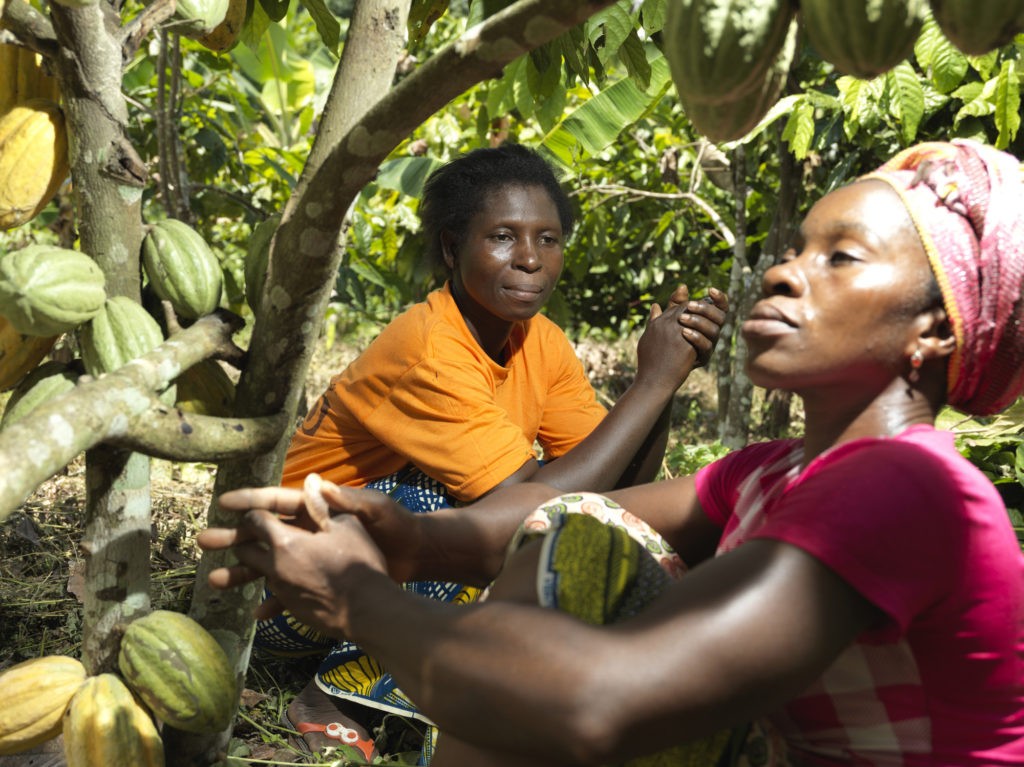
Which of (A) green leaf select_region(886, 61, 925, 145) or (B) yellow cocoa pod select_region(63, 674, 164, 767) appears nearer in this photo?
(B) yellow cocoa pod select_region(63, 674, 164, 767)

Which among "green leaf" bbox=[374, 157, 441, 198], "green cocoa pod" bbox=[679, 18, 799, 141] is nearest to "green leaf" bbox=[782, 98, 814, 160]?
"green leaf" bbox=[374, 157, 441, 198]

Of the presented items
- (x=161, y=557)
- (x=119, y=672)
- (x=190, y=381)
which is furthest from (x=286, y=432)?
(x=161, y=557)

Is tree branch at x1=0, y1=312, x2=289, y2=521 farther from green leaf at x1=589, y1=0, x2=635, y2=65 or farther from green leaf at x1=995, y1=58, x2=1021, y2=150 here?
green leaf at x1=995, y1=58, x2=1021, y2=150

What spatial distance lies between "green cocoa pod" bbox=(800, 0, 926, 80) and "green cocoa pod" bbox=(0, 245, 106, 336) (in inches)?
38.0

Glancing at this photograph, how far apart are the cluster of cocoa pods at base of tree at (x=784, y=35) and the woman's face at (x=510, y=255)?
57.7 inches

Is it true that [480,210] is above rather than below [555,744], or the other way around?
above

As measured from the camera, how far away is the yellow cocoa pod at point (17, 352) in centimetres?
153

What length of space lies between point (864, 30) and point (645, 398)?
4.50ft

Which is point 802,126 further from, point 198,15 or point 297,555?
point 297,555

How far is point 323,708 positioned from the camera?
237 centimetres

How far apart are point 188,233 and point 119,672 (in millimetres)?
663

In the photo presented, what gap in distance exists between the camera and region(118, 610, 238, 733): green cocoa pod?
1.50 metres

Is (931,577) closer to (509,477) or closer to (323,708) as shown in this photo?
(509,477)

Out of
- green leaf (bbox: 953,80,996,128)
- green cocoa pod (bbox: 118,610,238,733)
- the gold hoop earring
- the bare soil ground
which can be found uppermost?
green leaf (bbox: 953,80,996,128)
